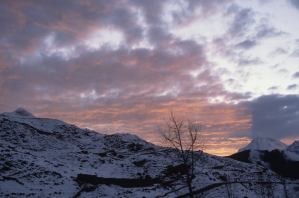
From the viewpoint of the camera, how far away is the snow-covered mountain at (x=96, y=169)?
5841 cm

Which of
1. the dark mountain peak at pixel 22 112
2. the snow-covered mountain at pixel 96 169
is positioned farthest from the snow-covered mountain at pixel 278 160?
the dark mountain peak at pixel 22 112

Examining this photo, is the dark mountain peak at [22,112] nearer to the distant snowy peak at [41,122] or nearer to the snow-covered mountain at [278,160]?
the distant snowy peak at [41,122]

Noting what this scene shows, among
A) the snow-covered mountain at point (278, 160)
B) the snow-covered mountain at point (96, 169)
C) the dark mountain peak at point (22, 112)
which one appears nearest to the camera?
the snow-covered mountain at point (96, 169)

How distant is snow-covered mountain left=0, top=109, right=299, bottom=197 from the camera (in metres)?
58.4

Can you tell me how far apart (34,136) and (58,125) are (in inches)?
665

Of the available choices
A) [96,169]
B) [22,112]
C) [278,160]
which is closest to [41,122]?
[22,112]

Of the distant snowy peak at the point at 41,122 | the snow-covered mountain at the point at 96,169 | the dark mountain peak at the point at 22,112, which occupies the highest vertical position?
the dark mountain peak at the point at 22,112

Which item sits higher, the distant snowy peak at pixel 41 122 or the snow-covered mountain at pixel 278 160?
the distant snowy peak at pixel 41 122

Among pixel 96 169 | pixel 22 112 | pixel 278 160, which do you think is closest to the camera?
pixel 96 169

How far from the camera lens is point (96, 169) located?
73.0 m

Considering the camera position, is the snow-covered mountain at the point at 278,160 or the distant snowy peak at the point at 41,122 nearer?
the distant snowy peak at the point at 41,122

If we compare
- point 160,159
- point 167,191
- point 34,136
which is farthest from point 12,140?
point 167,191

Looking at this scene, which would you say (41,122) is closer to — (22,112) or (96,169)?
(22,112)

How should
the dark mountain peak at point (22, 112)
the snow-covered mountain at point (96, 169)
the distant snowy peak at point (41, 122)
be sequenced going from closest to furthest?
the snow-covered mountain at point (96, 169) → the distant snowy peak at point (41, 122) → the dark mountain peak at point (22, 112)
